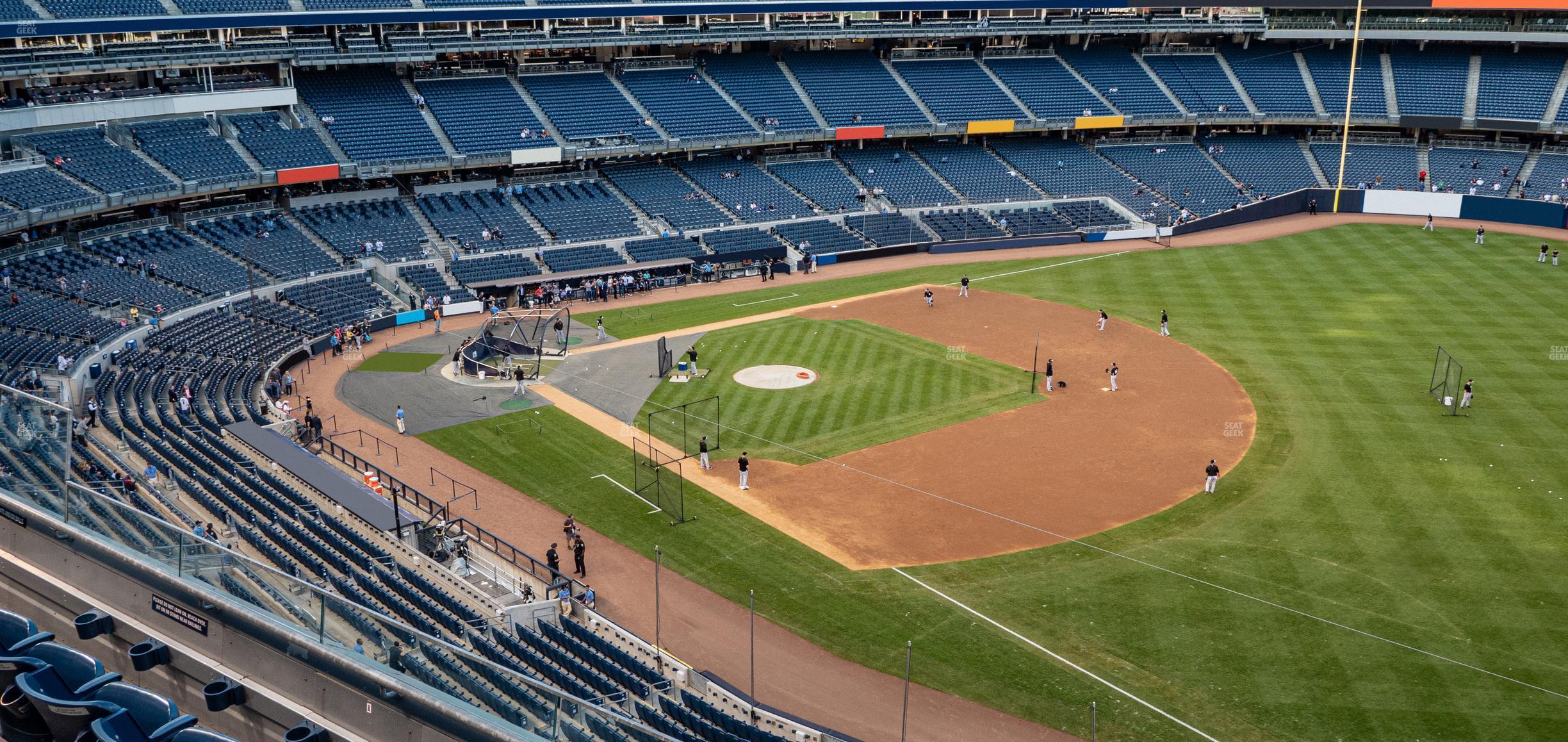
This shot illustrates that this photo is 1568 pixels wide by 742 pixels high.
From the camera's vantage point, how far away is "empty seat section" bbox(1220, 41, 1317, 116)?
263 ft

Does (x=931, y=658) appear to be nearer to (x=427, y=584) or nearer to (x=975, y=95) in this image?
(x=427, y=584)

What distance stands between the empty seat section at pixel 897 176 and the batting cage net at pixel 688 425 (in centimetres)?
3393

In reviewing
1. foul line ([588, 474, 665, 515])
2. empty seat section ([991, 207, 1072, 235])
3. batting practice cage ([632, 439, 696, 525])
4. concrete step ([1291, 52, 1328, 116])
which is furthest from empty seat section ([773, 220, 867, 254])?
concrete step ([1291, 52, 1328, 116])

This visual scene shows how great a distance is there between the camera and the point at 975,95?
79.3 meters

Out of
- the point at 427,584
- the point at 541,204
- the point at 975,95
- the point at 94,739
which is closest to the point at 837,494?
the point at 427,584

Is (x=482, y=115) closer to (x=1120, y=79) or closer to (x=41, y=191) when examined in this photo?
(x=41, y=191)

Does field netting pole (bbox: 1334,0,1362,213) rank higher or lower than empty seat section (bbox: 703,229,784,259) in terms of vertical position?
higher

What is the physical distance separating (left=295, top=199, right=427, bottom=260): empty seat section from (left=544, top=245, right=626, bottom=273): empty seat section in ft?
21.9

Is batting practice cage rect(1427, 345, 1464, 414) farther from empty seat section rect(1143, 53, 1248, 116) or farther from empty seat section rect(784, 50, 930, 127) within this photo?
empty seat section rect(1143, 53, 1248, 116)

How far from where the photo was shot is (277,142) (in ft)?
201

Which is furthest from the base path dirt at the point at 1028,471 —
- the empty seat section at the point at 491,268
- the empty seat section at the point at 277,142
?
the empty seat section at the point at 277,142

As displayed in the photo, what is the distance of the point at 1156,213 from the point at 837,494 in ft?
148

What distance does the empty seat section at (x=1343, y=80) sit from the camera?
257 ft

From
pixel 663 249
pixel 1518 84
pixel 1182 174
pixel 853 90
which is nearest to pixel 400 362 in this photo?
pixel 663 249
